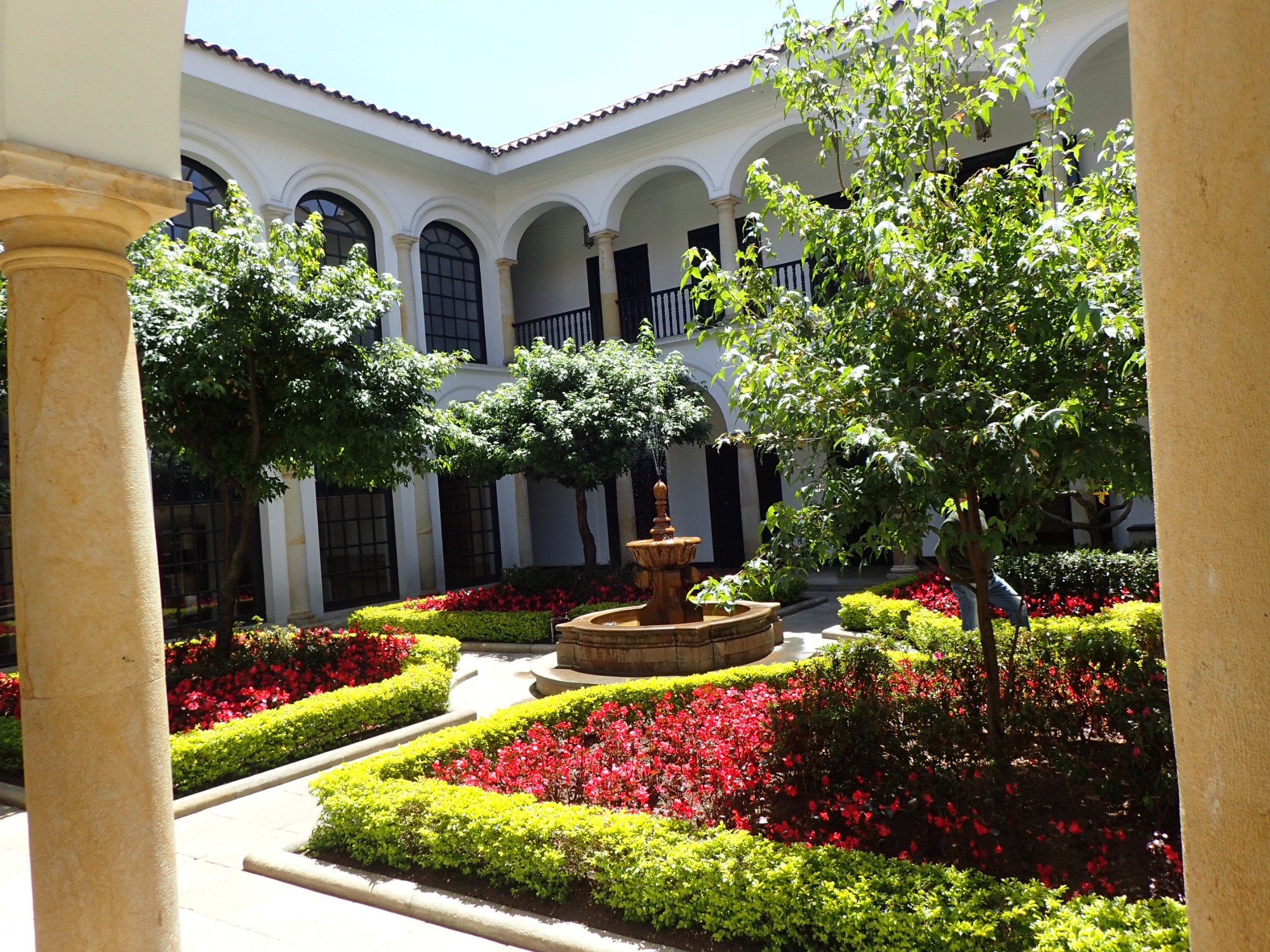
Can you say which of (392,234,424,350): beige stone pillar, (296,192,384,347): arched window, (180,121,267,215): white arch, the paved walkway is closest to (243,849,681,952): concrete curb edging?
the paved walkway

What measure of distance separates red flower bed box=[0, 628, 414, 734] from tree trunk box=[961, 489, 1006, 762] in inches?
201

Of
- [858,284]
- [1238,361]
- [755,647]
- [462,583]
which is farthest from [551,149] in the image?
[1238,361]

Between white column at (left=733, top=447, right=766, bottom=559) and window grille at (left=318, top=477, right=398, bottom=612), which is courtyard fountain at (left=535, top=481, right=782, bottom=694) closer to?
white column at (left=733, top=447, right=766, bottom=559)

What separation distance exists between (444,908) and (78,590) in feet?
6.70

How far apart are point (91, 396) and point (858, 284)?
3.64 m

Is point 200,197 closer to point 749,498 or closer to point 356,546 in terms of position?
point 356,546

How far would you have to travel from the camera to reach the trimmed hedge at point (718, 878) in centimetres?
297

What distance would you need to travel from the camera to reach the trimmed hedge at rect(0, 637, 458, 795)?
6.07 metres

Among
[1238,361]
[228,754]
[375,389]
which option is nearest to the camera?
[1238,361]

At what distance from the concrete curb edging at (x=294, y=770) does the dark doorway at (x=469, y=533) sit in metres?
9.63

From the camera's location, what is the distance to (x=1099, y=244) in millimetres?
4234

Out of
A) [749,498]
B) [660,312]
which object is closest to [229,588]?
[749,498]

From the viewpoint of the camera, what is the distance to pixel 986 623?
4574mm

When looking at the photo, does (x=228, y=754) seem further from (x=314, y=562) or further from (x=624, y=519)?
(x=624, y=519)
